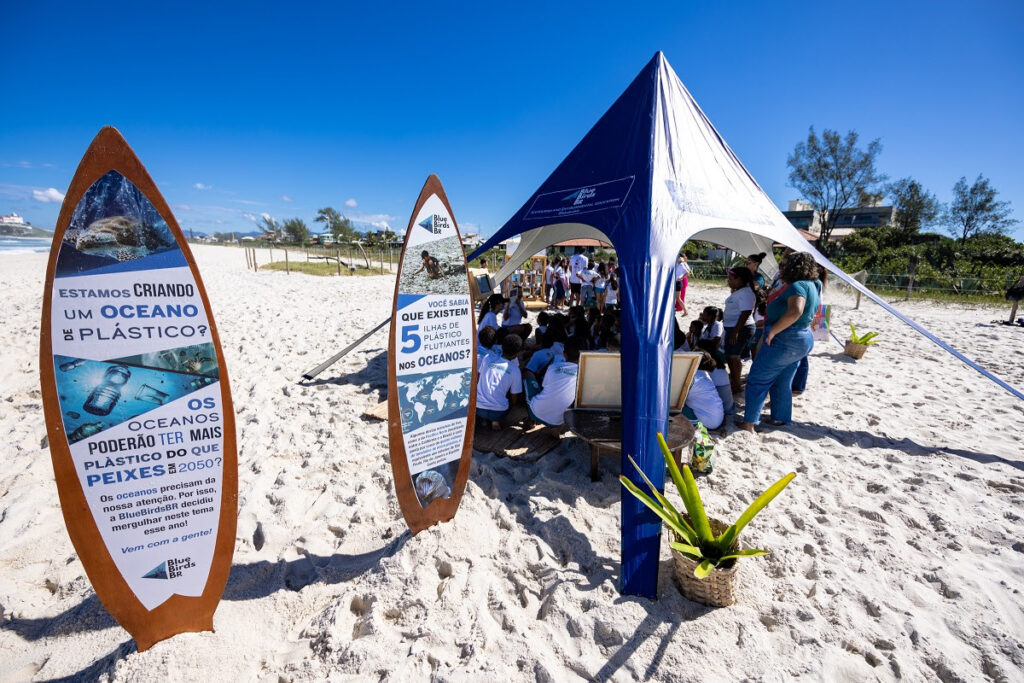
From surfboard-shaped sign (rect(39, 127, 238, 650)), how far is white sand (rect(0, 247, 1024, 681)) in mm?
325

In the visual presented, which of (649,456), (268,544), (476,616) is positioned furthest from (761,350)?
(268,544)

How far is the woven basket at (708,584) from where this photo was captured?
2.03 m

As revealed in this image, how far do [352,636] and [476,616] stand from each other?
1.96ft

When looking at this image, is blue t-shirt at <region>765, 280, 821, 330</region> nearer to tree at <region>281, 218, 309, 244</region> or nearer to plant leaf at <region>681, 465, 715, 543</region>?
plant leaf at <region>681, 465, 715, 543</region>

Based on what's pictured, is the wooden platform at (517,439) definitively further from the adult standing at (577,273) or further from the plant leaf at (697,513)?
the adult standing at (577,273)

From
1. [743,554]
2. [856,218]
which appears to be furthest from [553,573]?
[856,218]

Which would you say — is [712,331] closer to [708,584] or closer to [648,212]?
[648,212]

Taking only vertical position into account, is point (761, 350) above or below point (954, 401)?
above

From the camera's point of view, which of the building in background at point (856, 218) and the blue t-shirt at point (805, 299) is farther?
the building in background at point (856, 218)

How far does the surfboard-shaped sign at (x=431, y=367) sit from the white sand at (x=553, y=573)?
0.93ft

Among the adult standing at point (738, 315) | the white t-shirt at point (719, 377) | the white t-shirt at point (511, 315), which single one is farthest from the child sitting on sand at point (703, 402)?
the white t-shirt at point (511, 315)

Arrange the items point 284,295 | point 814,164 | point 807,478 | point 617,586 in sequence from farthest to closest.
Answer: point 814,164 → point 284,295 → point 807,478 → point 617,586

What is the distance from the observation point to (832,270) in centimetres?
396

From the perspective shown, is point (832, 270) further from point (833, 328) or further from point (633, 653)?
point (833, 328)
